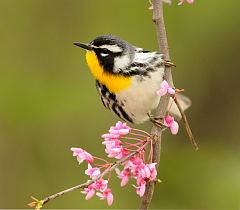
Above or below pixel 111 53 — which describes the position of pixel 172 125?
below

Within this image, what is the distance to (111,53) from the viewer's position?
10.2 ft

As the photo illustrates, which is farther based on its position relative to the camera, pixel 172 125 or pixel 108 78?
pixel 108 78

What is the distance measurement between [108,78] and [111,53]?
0.13m

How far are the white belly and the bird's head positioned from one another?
0.33 feet

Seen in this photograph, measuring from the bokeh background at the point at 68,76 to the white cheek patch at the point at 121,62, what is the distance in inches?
69.2

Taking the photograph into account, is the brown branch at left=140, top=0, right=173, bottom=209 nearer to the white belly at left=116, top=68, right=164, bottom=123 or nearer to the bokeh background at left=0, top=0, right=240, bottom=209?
the white belly at left=116, top=68, right=164, bottom=123

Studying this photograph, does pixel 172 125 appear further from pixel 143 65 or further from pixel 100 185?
pixel 143 65

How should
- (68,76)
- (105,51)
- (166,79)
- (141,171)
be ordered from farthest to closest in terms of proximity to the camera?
(68,76) < (105,51) < (166,79) < (141,171)

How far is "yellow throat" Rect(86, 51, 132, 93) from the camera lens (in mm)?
A: 3131

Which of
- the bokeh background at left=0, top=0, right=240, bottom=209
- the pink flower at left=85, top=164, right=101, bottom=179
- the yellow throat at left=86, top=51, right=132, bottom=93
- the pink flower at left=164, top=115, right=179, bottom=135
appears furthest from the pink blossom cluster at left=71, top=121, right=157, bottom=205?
the bokeh background at left=0, top=0, right=240, bottom=209

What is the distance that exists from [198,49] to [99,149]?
1.15 metres

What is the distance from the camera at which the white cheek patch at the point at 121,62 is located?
3125 mm

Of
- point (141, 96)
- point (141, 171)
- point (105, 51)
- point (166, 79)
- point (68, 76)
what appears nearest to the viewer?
point (141, 171)

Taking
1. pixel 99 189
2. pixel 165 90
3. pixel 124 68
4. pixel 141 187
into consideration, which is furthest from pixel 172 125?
pixel 124 68
